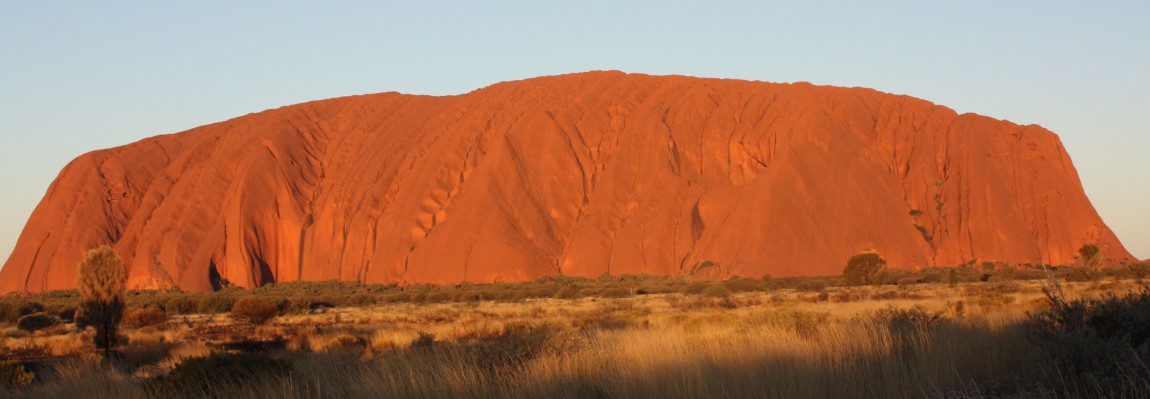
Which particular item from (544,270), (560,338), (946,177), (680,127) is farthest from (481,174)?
(560,338)

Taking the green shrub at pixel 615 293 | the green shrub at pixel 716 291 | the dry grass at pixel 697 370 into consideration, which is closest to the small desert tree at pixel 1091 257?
the green shrub at pixel 716 291

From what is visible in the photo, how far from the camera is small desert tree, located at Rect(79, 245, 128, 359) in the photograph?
18016 millimetres

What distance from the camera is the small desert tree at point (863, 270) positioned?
154 ft

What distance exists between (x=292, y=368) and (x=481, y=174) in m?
61.0

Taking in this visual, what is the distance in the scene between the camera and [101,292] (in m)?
18.1

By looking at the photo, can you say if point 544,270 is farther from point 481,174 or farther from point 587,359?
point 587,359

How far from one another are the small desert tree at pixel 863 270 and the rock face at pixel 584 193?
907cm

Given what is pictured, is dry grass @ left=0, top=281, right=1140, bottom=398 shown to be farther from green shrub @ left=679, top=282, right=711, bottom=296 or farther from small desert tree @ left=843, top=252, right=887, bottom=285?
small desert tree @ left=843, top=252, right=887, bottom=285

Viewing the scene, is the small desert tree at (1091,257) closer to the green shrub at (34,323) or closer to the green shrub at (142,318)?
the green shrub at (142,318)

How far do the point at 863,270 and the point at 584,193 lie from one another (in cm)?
2833

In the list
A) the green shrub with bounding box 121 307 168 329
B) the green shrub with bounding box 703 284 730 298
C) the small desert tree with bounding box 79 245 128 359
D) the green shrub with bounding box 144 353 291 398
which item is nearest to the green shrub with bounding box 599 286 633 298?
the green shrub with bounding box 703 284 730 298

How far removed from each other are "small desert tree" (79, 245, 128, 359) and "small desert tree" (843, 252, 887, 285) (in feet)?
121

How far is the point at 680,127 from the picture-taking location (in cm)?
7231

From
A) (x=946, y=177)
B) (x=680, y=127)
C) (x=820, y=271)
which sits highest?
(x=680, y=127)
